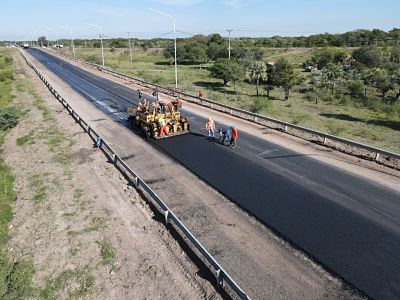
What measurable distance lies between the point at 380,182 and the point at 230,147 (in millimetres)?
8343

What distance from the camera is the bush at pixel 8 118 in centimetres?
2978

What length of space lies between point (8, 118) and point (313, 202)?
27292 millimetres

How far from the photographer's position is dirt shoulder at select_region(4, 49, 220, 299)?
1006 cm

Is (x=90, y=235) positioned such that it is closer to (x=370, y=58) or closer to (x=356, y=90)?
(x=356, y=90)

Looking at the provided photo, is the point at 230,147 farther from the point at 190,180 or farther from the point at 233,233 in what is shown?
the point at 233,233

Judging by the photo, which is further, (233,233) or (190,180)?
(190,180)

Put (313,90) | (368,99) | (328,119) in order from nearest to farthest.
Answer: (328,119) < (368,99) < (313,90)

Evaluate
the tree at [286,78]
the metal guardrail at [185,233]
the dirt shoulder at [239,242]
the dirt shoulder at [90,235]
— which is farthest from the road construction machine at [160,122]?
the tree at [286,78]

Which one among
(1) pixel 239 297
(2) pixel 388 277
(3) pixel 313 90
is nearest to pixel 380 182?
(2) pixel 388 277

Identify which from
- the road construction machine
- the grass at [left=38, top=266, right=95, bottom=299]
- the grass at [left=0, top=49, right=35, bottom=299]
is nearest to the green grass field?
the road construction machine

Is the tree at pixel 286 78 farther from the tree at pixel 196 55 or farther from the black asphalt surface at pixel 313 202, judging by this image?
the tree at pixel 196 55

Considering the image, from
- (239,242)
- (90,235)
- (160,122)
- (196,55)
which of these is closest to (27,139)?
(160,122)

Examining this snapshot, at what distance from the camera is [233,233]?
12195 millimetres

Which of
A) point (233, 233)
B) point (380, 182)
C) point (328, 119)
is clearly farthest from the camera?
point (328, 119)
